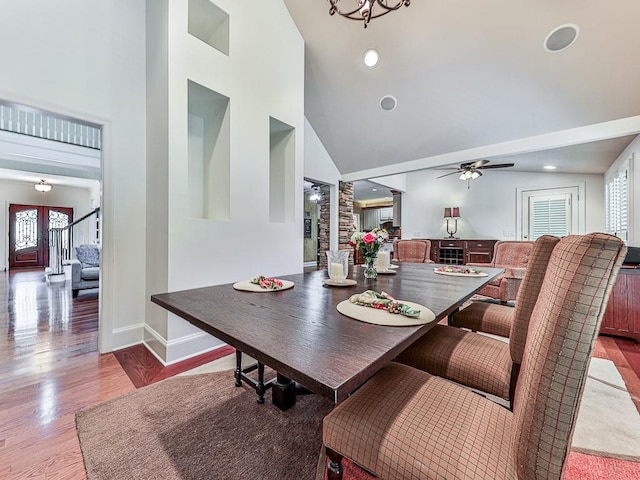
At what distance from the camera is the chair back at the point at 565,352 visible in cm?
56

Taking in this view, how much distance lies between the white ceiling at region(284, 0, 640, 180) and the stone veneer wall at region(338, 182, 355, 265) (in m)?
1.33

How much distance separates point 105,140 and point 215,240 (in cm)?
132

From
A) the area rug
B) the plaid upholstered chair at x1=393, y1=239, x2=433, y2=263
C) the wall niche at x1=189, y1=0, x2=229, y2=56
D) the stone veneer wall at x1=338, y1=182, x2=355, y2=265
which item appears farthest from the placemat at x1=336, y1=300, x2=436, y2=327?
the stone veneer wall at x1=338, y1=182, x2=355, y2=265

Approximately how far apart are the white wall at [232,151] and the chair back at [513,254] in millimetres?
3114

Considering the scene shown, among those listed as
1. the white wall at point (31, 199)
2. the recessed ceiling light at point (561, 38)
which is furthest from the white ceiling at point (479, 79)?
the white wall at point (31, 199)

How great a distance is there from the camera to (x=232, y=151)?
2699mm

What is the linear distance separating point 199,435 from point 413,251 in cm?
382

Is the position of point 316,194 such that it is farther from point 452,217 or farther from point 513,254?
point 513,254

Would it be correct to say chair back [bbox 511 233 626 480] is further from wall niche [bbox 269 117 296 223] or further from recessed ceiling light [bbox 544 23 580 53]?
recessed ceiling light [bbox 544 23 580 53]

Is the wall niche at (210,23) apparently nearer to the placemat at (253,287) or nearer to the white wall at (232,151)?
the white wall at (232,151)

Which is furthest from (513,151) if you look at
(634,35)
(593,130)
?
(634,35)

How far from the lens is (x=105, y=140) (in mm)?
2541

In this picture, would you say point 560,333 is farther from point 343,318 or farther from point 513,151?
point 513,151


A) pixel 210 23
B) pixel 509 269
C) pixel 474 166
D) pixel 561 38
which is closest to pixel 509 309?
pixel 509 269
